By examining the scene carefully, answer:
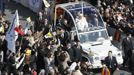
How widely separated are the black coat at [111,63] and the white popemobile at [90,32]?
0.99 m

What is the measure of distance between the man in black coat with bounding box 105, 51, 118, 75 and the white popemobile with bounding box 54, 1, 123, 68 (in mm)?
1027

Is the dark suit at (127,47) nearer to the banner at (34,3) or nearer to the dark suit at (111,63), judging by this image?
the dark suit at (111,63)

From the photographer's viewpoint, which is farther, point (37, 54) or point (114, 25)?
point (114, 25)

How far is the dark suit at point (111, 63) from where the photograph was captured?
25094 mm

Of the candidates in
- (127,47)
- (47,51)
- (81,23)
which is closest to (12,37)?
(47,51)

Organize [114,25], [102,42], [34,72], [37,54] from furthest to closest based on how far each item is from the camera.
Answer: [114,25] < [102,42] < [37,54] < [34,72]

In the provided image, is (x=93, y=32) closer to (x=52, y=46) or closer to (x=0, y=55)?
(x=52, y=46)

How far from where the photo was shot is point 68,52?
25781 millimetres

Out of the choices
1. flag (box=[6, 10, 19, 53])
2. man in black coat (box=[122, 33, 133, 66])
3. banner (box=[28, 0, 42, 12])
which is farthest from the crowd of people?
banner (box=[28, 0, 42, 12])

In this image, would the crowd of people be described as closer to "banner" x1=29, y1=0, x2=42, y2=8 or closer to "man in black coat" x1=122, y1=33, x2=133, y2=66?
"man in black coat" x1=122, y1=33, x2=133, y2=66

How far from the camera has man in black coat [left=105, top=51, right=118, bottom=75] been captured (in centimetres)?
2509

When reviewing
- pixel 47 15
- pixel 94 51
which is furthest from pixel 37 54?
pixel 47 15

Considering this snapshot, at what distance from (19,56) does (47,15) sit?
6978 mm

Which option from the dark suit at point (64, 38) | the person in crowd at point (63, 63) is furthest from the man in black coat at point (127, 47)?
the person in crowd at point (63, 63)
